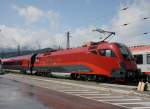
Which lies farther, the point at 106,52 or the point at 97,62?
the point at 97,62

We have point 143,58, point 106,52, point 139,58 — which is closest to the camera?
point 106,52

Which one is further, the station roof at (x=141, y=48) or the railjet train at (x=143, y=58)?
the station roof at (x=141, y=48)

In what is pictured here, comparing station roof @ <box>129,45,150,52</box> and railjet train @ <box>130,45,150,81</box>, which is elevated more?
station roof @ <box>129,45,150,52</box>

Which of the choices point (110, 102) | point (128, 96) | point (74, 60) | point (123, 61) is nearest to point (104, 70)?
point (123, 61)

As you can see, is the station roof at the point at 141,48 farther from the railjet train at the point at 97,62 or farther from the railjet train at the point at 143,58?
the railjet train at the point at 97,62

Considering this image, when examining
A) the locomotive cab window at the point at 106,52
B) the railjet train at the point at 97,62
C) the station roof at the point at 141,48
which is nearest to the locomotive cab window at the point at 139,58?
the station roof at the point at 141,48

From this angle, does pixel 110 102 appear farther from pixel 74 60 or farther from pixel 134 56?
pixel 74 60

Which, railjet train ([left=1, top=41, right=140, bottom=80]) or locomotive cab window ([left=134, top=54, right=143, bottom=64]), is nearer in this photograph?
railjet train ([left=1, top=41, right=140, bottom=80])

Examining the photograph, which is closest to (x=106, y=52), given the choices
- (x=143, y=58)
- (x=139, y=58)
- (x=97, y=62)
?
(x=97, y=62)

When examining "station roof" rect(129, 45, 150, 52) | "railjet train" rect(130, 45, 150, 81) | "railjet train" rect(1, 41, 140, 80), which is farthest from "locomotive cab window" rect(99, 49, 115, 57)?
"station roof" rect(129, 45, 150, 52)

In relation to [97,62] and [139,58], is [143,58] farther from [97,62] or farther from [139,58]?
[97,62]

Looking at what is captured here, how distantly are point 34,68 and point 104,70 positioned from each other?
23.6 m

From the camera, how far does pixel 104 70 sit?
2989 cm

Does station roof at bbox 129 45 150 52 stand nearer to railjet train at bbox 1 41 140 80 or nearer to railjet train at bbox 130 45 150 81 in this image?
railjet train at bbox 130 45 150 81
